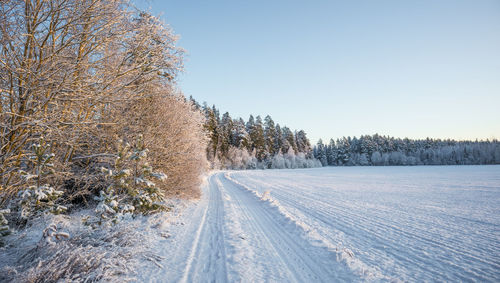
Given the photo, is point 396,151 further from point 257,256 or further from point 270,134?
point 257,256

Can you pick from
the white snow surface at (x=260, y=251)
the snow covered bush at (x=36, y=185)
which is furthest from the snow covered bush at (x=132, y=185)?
Result: the snow covered bush at (x=36, y=185)

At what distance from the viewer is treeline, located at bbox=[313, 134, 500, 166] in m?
83.3

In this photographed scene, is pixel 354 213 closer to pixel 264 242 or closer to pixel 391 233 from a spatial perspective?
pixel 391 233

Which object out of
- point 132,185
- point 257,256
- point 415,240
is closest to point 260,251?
point 257,256

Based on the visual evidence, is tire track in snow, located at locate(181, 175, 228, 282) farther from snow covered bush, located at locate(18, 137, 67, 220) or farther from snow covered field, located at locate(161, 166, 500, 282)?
snow covered bush, located at locate(18, 137, 67, 220)

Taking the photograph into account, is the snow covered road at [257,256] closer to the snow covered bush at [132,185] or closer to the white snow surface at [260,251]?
the white snow surface at [260,251]

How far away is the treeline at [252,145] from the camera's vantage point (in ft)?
192

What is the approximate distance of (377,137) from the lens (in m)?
105

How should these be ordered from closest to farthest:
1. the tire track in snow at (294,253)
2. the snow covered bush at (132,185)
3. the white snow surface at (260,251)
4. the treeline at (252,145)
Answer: the white snow surface at (260,251) < the tire track in snow at (294,253) < the snow covered bush at (132,185) < the treeline at (252,145)

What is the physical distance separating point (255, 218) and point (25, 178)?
6.18m

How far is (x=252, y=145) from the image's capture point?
238 ft

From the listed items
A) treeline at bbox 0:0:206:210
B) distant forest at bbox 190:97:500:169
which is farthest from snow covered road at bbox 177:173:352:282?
distant forest at bbox 190:97:500:169

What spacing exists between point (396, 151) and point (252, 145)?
249ft

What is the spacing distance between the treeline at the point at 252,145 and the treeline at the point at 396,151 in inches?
727
